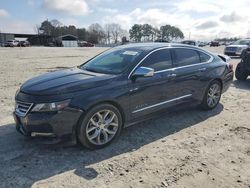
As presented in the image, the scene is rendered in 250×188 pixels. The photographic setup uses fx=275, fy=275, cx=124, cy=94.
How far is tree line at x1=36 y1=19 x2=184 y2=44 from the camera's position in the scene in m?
99.6

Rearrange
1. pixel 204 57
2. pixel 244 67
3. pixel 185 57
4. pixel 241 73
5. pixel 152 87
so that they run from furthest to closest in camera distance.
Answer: pixel 241 73 < pixel 244 67 < pixel 204 57 < pixel 185 57 < pixel 152 87

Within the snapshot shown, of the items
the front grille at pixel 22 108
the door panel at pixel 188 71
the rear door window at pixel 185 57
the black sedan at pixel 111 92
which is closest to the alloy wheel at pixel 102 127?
the black sedan at pixel 111 92

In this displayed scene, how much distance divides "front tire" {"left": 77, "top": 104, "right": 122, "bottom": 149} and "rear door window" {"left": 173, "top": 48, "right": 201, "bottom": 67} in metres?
1.81

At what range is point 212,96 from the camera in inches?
249

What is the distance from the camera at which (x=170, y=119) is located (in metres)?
5.72

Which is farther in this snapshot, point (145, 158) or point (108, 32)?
point (108, 32)

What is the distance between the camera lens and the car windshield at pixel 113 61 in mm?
4742

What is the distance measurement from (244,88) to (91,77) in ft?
21.1

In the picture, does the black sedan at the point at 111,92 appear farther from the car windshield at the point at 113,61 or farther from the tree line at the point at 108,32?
the tree line at the point at 108,32

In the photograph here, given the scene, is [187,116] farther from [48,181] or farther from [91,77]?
[48,181]

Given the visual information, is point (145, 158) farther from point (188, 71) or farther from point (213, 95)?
point (213, 95)

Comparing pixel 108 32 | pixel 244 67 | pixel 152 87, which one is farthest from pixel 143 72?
pixel 108 32

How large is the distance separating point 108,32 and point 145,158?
11510 centimetres

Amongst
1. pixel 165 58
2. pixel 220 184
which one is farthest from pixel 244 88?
pixel 220 184
